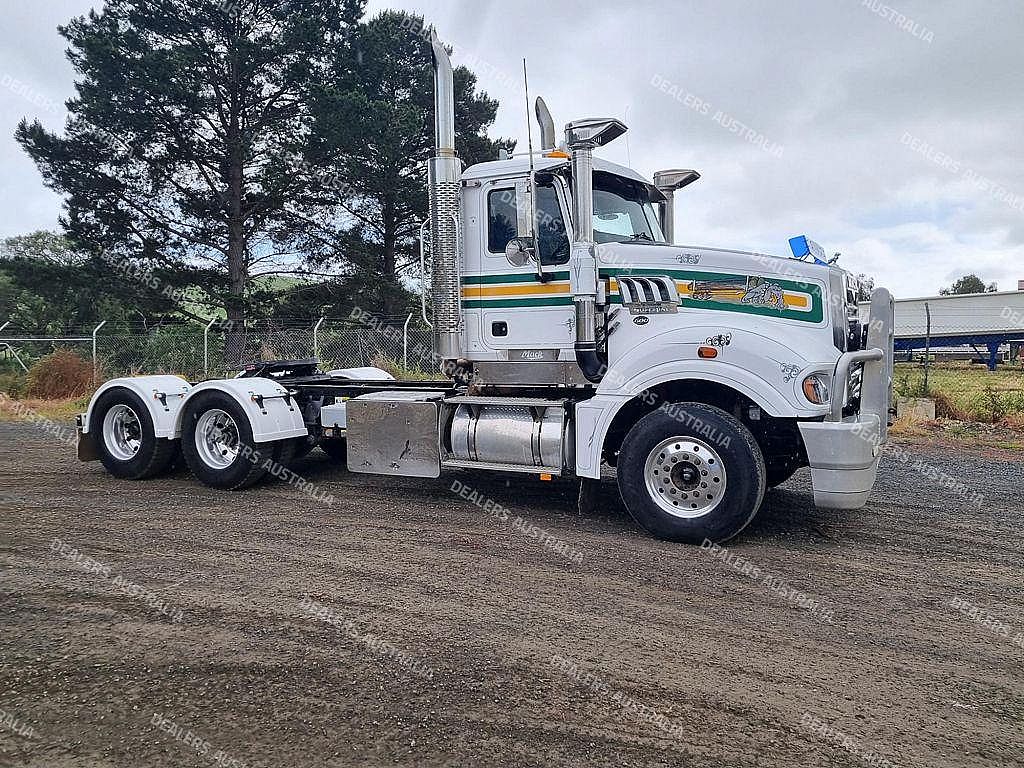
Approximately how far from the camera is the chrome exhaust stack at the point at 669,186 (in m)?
7.73

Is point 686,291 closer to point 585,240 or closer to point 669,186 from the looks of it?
Result: point 585,240

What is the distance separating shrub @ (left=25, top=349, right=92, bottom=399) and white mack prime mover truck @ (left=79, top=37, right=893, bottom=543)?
1073cm

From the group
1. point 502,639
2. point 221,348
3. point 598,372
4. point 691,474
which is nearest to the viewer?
point 502,639

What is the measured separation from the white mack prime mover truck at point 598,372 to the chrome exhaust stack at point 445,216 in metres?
0.02

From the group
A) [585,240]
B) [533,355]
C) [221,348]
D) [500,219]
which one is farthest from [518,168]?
[221,348]

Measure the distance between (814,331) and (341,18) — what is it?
2311 centimetres

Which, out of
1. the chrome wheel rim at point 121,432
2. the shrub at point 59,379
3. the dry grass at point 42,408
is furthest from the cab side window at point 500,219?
the shrub at point 59,379

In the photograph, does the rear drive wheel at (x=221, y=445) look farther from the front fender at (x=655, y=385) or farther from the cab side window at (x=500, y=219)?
the front fender at (x=655, y=385)

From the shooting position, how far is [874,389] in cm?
597

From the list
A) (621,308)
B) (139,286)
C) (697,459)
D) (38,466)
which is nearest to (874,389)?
(697,459)

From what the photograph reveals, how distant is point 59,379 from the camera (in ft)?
56.5

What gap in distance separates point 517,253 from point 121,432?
17.4ft

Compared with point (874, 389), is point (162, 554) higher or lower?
lower

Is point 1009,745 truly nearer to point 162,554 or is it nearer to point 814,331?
point 814,331
